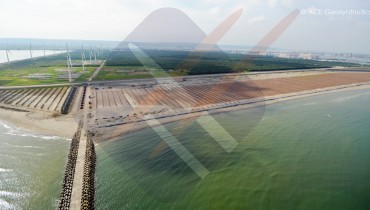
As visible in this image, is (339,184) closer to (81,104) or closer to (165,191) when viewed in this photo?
(165,191)

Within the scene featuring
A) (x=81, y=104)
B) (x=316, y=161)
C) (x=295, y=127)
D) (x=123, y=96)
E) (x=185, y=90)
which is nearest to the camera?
(x=316, y=161)

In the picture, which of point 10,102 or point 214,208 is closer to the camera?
point 214,208

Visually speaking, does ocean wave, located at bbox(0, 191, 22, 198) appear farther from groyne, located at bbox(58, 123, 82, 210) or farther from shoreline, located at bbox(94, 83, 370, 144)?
shoreline, located at bbox(94, 83, 370, 144)

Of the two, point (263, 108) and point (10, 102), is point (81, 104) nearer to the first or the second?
point (10, 102)

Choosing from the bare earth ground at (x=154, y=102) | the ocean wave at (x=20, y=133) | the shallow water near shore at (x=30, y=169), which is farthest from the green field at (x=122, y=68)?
the shallow water near shore at (x=30, y=169)

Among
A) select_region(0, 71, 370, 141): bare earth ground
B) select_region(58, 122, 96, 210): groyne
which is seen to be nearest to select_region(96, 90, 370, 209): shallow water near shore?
select_region(58, 122, 96, 210): groyne

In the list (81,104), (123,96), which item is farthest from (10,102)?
(123,96)

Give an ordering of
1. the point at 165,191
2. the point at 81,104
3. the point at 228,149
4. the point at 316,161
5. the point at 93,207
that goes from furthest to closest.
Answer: the point at 81,104, the point at 228,149, the point at 316,161, the point at 165,191, the point at 93,207

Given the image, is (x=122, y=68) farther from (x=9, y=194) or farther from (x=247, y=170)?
(x=247, y=170)
